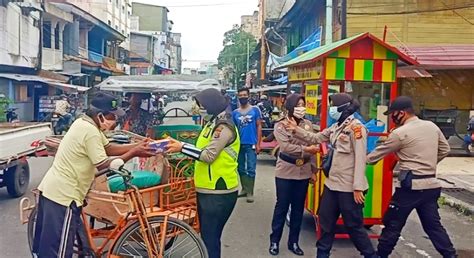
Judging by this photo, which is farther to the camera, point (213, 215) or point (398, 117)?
point (398, 117)

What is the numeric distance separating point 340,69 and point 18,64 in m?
19.0

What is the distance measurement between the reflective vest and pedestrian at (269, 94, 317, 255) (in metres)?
1.30

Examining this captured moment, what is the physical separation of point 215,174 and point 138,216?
70 centimetres

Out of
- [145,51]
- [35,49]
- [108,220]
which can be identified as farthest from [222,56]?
[108,220]

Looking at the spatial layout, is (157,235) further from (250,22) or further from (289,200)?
(250,22)

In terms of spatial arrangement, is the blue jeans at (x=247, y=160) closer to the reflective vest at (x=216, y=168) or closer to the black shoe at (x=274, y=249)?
the black shoe at (x=274, y=249)

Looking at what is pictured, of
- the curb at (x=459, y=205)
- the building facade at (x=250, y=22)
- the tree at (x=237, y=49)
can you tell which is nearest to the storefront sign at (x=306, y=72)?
the curb at (x=459, y=205)

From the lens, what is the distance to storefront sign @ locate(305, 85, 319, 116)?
6.33 metres

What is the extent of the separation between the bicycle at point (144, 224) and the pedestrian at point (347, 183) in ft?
4.01

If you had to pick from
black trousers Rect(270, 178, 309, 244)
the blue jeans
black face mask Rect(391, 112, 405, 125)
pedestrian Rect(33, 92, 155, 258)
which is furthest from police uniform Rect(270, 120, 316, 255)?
the blue jeans

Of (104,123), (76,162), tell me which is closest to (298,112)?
(104,123)

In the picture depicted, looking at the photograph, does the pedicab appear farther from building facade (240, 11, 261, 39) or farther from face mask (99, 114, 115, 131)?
building facade (240, 11, 261, 39)

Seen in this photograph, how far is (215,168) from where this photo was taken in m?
4.26

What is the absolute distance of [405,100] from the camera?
5.07 m
